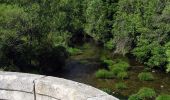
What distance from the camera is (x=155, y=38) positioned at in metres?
32.0

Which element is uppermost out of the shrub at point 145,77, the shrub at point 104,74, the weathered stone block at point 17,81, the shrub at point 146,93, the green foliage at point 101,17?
the weathered stone block at point 17,81

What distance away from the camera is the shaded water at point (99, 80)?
1060 inches

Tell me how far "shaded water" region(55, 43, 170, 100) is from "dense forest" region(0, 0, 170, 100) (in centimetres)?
69

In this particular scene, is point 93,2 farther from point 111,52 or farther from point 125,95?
point 125,95

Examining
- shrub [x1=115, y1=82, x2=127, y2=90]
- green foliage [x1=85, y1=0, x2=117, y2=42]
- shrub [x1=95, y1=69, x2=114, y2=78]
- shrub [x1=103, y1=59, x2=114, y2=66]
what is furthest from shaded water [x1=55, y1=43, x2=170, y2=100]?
green foliage [x1=85, y1=0, x2=117, y2=42]

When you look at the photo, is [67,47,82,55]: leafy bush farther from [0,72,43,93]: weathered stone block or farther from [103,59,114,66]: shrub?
[0,72,43,93]: weathered stone block

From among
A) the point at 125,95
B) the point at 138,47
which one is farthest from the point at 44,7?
the point at 125,95

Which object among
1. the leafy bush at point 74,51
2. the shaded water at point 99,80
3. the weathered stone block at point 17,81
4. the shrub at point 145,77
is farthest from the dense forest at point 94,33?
the weathered stone block at point 17,81

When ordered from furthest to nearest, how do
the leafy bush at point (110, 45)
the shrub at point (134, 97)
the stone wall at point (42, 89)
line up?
1. the leafy bush at point (110, 45)
2. the shrub at point (134, 97)
3. the stone wall at point (42, 89)

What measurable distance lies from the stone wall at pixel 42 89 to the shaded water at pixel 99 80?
19.8 meters

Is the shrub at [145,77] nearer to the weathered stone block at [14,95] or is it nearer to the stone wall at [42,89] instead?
the stone wall at [42,89]

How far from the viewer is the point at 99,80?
97.8ft

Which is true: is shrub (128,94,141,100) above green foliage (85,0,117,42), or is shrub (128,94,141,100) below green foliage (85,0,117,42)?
below

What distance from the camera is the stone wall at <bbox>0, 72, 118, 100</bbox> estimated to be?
461 cm
